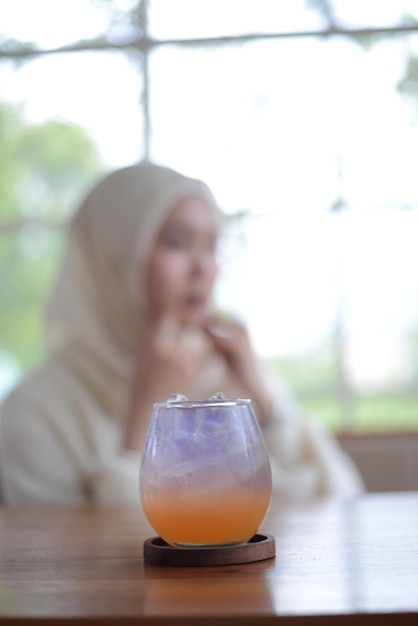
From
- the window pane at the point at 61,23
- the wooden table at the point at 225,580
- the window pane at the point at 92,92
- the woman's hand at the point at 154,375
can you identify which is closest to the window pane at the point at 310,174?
the window pane at the point at 92,92

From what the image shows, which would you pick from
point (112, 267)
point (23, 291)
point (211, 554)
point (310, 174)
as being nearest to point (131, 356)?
point (112, 267)

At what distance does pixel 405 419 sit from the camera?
4.20m

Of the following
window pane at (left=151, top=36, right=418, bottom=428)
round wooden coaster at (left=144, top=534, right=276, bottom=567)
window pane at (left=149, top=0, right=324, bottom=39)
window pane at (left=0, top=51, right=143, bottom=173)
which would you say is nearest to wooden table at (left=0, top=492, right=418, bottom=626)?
round wooden coaster at (left=144, top=534, right=276, bottom=567)

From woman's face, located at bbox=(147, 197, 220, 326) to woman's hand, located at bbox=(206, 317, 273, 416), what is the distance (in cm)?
7

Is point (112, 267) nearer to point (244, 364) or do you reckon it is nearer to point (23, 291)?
point (244, 364)

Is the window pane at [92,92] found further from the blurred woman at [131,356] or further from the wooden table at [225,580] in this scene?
the wooden table at [225,580]

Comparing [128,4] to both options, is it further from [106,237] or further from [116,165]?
[106,237]

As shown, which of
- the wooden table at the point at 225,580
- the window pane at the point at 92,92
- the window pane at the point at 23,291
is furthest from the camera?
the window pane at the point at 23,291

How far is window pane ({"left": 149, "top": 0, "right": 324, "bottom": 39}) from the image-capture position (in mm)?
4004

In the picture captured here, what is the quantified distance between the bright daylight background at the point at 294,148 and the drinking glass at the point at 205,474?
3.20 metres

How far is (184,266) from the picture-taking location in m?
2.01

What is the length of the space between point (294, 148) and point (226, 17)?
0.66 metres

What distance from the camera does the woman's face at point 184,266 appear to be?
6.60ft

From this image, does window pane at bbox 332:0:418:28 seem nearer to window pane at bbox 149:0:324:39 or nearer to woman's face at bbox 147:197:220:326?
window pane at bbox 149:0:324:39
